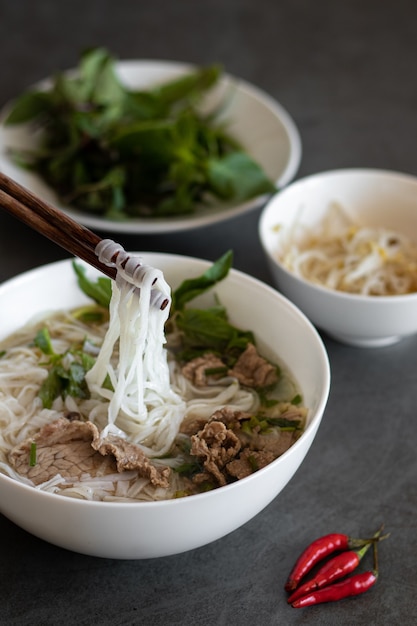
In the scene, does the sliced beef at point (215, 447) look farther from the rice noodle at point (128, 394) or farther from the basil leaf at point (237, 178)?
the basil leaf at point (237, 178)

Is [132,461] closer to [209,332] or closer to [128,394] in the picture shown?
Answer: [128,394]

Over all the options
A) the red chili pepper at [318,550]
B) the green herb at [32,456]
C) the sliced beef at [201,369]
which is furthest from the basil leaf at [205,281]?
the red chili pepper at [318,550]

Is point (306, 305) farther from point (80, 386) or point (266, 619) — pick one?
point (266, 619)

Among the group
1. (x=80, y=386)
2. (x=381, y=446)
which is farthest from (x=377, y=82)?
(x=80, y=386)

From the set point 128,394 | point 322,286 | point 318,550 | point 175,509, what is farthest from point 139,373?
point 322,286

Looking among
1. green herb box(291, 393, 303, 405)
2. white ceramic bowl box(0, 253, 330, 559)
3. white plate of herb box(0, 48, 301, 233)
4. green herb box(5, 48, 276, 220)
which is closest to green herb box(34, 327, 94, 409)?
white ceramic bowl box(0, 253, 330, 559)

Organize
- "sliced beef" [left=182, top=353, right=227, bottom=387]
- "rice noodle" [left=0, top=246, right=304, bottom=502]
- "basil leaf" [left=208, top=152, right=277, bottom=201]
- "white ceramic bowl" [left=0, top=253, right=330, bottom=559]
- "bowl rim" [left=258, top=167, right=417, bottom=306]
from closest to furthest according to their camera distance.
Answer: "white ceramic bowl" [left=0, top=253, right=330, bottom=559], "rice noodle" [left=0, top=246, right=304, bottom=502], "sliced beef" [left=182, top=353, right=227, bottom=387], "bowl rim" [left=258, top=167, right=417, bottom=306], "basil leaf" [left=208, top=152, right=277, bottom=201]

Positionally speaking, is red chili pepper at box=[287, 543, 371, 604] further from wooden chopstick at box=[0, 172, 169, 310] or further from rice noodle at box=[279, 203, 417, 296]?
rice noodle at box=[279, 203, 417, 296]
